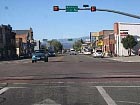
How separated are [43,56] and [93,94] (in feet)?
145

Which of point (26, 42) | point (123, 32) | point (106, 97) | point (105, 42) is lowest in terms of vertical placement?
point (106, 97)

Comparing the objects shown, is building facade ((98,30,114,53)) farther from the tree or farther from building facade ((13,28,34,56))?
the tree

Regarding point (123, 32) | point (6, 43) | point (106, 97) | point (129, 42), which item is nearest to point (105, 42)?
point (123, 32)

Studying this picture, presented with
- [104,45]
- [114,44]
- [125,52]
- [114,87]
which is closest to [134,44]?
[125,52]

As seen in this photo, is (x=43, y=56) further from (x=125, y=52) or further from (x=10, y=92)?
(x=125, y=52)

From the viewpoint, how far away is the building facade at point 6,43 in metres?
117

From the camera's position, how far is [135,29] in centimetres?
11231

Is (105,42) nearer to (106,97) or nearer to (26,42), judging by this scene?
(26,42)

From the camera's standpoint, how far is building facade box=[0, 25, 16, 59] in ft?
384

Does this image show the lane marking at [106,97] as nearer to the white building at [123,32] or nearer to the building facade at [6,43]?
the white building at [123,32]

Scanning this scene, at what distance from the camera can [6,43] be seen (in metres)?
124

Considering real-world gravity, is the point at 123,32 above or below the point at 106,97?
above

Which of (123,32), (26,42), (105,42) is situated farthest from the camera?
(26,42)

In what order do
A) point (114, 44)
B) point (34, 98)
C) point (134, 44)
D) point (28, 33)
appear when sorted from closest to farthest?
point (34, 98) < point (134, 44) < point (114, 44) < point (28, 33)
